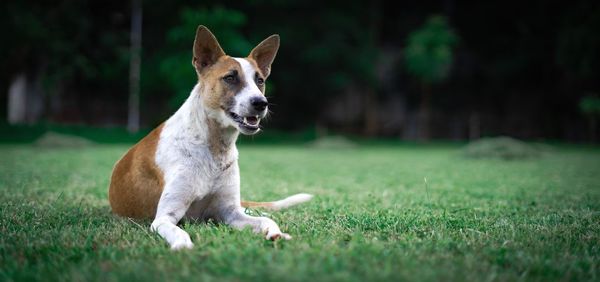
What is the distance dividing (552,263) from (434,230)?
0.95 meters

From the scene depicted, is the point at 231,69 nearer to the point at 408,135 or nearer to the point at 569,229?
the point at 569,229

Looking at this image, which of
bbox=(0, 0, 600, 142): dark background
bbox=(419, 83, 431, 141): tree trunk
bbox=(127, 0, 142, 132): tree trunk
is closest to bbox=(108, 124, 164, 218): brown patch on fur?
bbox=(0, 0, 600, 142): dark background

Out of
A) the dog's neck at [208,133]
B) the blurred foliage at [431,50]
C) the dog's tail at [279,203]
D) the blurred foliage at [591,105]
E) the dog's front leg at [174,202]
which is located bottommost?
the dog's tail at [279,203]

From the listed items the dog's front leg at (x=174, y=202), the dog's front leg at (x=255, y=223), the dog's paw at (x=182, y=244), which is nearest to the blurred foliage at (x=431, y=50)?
the dog's front leg at (x=255, y=223)

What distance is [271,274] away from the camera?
7.25 feet

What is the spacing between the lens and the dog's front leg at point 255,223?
120 inches

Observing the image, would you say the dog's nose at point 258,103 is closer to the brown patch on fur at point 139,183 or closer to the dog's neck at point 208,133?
the dog's neck at point 208,133

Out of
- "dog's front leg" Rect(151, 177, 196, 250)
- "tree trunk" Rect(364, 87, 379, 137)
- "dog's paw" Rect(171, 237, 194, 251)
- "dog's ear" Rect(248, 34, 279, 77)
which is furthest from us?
"tree trunk" Rect(364, 87, 379, 137)

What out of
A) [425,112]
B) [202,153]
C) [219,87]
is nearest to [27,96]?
[425,112]

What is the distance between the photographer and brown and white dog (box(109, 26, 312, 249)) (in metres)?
3.47

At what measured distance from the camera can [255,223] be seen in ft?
11.1

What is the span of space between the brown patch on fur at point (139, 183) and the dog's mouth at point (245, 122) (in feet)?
2.23

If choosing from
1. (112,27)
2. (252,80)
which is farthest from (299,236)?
(112,27)

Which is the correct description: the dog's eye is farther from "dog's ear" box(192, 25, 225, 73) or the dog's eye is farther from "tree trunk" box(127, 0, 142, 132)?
"tree trunk" box(127, 0, 142, 132)
